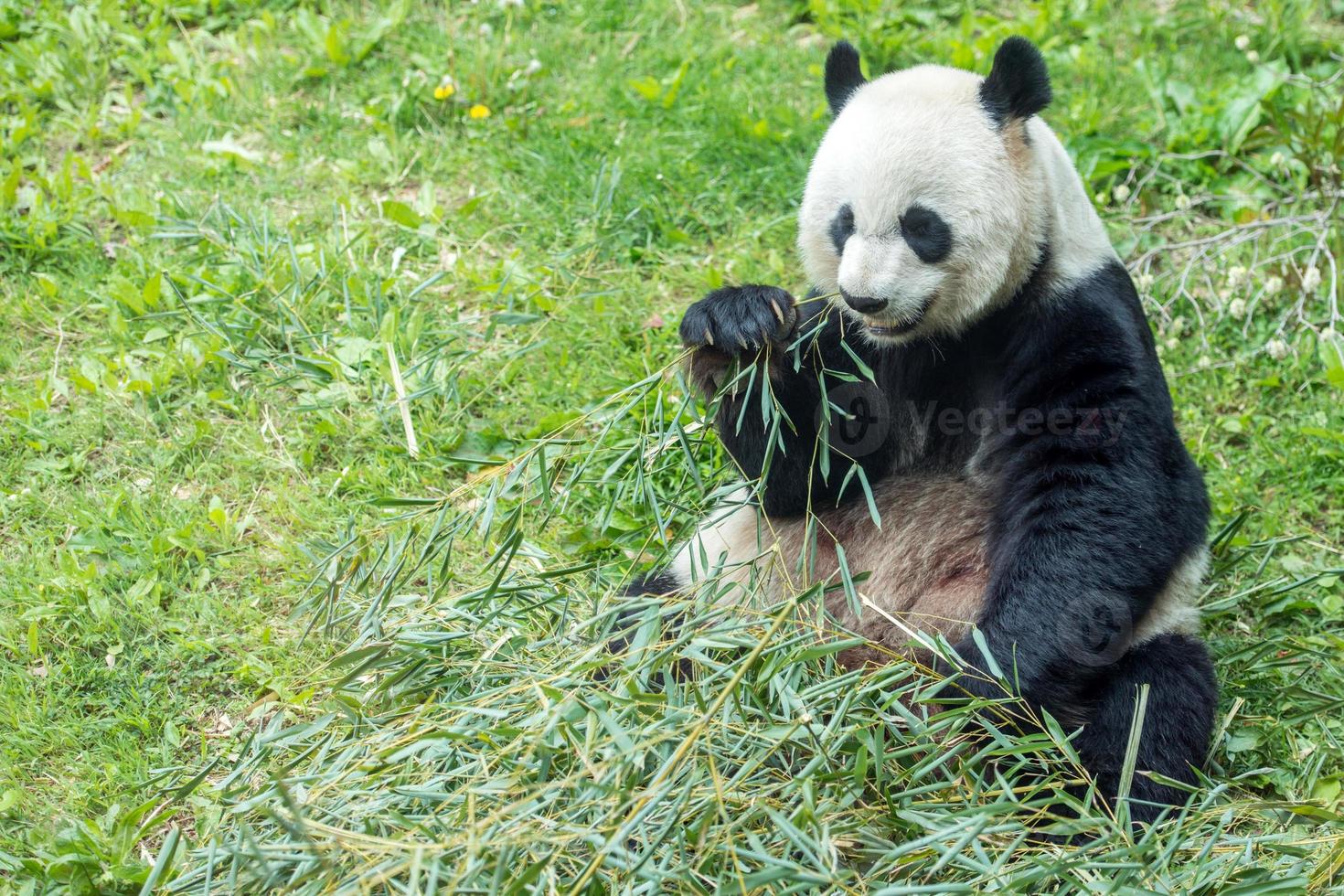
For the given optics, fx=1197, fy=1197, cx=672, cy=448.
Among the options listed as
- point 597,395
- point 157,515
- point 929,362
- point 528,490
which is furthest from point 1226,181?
→ point 157,515

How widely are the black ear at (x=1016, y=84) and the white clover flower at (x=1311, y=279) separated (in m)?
2.16

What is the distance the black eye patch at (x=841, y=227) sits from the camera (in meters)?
3.65

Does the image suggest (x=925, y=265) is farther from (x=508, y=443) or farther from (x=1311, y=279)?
(x=1311, y=279)

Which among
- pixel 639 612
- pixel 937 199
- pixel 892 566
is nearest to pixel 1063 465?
pixel 892 566

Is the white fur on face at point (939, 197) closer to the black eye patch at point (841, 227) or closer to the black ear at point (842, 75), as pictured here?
the black eye patch at point (841, 227)

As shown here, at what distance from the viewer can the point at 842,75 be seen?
4.06m

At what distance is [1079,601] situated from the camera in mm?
3414

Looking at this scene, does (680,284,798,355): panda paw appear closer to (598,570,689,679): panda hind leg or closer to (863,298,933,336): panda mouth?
(863,298,933,336): panda mouth

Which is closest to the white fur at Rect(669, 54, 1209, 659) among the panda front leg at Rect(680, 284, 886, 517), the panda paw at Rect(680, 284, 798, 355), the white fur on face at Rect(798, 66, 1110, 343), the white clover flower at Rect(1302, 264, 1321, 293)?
the white fur on face at Rect(798, 66, 1110, 343)

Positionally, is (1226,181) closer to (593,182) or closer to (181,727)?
(593,182)

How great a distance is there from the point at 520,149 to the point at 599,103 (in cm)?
54

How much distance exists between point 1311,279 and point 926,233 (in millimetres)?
2496
